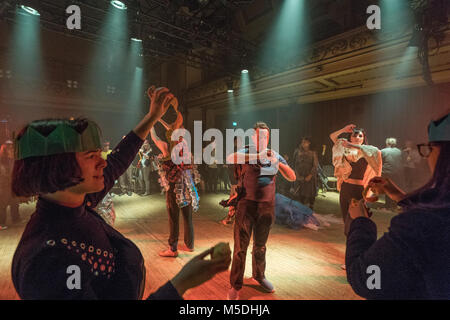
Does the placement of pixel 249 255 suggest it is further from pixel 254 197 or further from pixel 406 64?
pixel 406 64

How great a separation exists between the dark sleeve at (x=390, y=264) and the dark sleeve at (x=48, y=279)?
1.01 metres

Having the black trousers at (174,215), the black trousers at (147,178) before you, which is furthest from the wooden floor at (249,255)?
the black trousers at (147,178)

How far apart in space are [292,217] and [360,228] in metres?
4.46

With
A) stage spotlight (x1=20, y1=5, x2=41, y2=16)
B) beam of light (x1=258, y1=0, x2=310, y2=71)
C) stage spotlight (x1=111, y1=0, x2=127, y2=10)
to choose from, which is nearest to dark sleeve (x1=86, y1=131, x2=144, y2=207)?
stage spotlight (x1=111, y1=0, x2=127, y2=10)

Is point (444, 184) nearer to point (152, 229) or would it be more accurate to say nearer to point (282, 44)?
point (152, 229)

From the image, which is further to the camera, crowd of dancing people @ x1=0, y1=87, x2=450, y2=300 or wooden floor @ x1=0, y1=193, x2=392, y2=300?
wooden floor @ x1=0, y1=193, x2=392, y2=300

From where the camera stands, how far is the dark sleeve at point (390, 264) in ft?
2.76

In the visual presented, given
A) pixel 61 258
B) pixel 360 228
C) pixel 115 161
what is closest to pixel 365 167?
pixel 360 228

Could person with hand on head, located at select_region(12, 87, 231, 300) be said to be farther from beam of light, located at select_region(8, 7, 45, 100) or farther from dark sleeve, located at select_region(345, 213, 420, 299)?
beam of light, located at select_region(8, 7, 45, 100)

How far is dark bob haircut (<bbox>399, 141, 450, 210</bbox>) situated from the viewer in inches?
34.3

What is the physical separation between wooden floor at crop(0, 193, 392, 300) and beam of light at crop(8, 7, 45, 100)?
723 centimetres

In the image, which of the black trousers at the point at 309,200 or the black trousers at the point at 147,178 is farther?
the black trousers at the point at 147,178

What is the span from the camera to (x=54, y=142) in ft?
2.88

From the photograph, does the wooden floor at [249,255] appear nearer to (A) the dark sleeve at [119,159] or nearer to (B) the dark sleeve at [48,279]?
(A) the dark sleeve at [119,159]
